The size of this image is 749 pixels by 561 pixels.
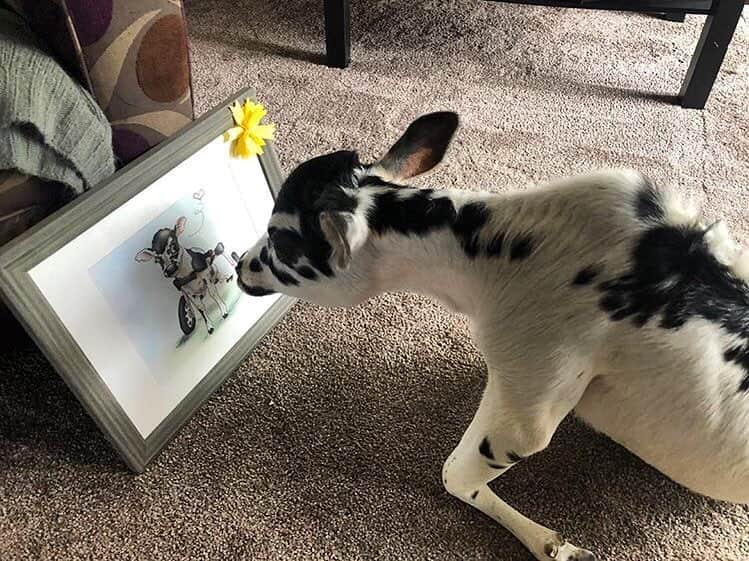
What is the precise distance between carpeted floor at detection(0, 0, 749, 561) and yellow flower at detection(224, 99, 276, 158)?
315mm

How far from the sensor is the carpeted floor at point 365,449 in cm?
100

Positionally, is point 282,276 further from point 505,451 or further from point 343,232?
point 505,451

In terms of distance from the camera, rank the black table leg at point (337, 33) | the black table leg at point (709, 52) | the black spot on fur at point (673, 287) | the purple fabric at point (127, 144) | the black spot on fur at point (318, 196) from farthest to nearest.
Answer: the black table leg at point (337, 33) < the black table leg at point (709, 52) < the purple fabric at point (127, 144) < the black spot on fur at point (318, 196) < the black spot on fur at point (673, 287)

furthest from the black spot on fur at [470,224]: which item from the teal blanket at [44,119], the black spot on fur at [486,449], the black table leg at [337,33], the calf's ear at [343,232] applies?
the black table leg at [337,33]

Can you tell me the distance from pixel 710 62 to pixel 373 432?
3.94ft

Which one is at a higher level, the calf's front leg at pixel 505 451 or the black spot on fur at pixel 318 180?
the black spot on fur at pixel 318 180

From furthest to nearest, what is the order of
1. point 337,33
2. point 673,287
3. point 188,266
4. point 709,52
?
point 337,33, point 709,52, point 188,266, point 673,287

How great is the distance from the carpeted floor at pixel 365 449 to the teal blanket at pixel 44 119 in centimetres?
39

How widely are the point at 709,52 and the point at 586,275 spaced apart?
1.14m

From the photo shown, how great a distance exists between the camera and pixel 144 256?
3.46 ft

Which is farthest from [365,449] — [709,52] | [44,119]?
[709,52]

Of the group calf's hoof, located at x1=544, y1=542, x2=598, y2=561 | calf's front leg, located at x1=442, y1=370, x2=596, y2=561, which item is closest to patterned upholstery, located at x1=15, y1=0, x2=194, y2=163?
calf's front leg, located at x1=442, y1=370, x2=596, y2=561

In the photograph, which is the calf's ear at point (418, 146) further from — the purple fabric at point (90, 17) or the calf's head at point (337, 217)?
the purple fabric at point (90, 17)

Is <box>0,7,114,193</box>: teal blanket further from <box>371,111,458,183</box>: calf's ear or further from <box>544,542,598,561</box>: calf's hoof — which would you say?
<box>544,542,598,561</box>: calf's hoof
